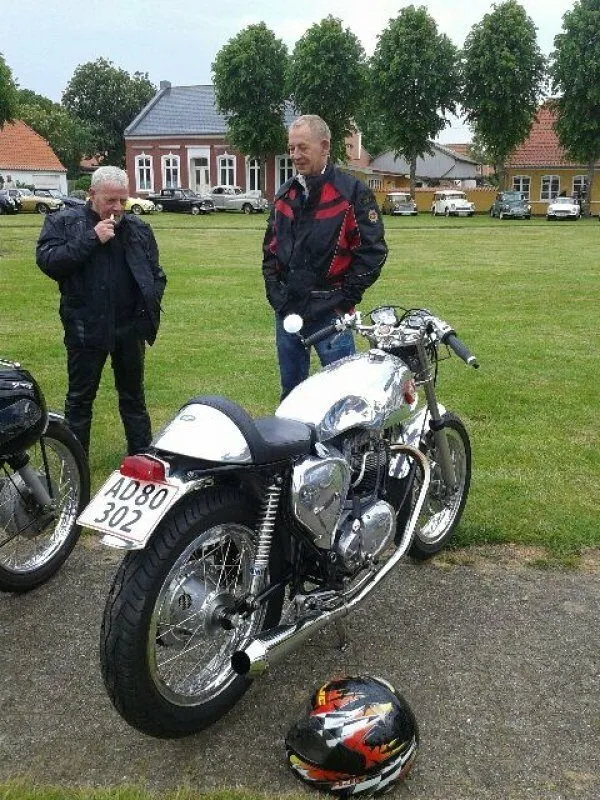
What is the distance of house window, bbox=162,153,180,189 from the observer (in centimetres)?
6531

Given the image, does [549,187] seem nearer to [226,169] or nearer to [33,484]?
[226,169]

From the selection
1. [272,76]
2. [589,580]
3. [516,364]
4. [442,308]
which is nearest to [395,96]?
[272,76]

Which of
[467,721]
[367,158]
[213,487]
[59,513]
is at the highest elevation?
[367,158]

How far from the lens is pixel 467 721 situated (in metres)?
3.03

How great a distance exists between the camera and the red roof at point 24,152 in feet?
214

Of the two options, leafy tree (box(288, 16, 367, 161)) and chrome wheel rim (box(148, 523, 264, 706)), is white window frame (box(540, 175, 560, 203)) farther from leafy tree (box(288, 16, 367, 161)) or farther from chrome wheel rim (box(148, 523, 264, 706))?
chrome wheel rim (box(148, 523, 264, 706))

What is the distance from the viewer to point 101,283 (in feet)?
15.9

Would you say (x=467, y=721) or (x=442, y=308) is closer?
(x=467, y=721)

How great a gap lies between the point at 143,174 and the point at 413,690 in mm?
66975

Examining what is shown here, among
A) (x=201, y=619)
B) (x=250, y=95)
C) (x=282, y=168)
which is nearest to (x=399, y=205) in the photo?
(x=250, y=95)

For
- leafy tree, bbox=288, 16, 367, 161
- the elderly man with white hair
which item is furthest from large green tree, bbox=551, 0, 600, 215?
the elderly man with white hair

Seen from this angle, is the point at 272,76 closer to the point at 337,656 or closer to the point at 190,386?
the point at 190,386

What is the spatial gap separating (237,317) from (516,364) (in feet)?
14.1

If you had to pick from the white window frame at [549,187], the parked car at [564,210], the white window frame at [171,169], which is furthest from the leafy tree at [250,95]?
the parked car at [564,210]
